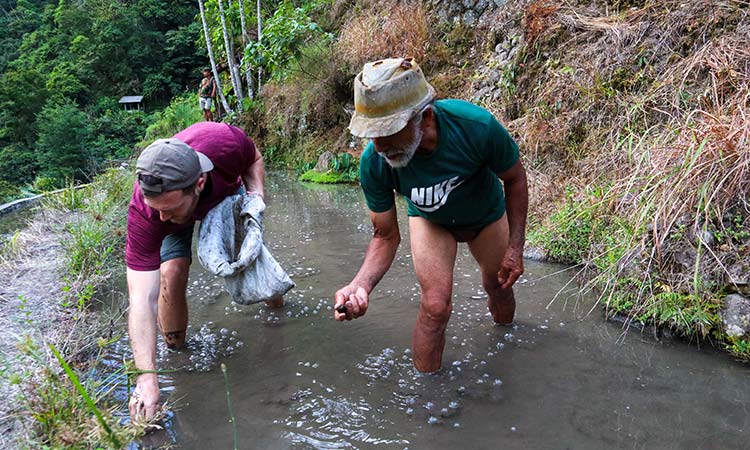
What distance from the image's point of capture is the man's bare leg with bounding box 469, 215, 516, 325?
2819 mm

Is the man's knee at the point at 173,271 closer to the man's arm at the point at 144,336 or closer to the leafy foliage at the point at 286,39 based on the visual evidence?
the man's arm at the point at 144,336

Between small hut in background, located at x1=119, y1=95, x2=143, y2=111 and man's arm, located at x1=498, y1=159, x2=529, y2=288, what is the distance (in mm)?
29420

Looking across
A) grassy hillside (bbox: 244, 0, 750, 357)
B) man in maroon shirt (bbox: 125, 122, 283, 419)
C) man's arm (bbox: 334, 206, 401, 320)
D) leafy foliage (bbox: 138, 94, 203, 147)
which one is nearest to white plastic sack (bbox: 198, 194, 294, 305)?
man in maroon shirt (bbox: 125, 122, 283, 419)

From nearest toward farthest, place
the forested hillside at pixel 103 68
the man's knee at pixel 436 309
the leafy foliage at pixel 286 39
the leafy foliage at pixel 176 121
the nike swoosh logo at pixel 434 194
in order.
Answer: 1. the nike swoosh logo at pixel 434 194
2. the man's knee at pixel 436 309
3. the leafy foliage at pixel 286 39
4. the leafy foliage at pixel 176 121
5. the forested hillside at pixel 103 68

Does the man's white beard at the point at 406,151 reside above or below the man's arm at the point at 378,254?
above

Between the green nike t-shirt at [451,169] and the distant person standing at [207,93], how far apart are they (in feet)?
42.5

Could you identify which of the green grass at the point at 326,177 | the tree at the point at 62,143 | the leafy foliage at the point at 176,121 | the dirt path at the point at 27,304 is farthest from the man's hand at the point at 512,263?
the tree at the point at 62,143

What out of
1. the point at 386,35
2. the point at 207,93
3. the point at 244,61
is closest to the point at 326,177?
the point at 386,35

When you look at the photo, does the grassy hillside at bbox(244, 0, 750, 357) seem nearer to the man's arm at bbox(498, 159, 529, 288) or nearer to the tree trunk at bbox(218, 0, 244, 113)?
the man's arm at bbox(498, 159, 529, 288)

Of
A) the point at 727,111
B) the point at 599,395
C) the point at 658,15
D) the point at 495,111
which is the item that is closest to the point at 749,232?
the point at 727,111

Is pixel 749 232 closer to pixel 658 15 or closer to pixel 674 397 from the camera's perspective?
pixel 674 397

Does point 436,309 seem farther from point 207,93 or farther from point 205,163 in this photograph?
point 207,93

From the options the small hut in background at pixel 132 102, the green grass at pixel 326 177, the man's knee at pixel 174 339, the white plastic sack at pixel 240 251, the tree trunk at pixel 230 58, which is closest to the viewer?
the white plastic sack at pixel 240 251

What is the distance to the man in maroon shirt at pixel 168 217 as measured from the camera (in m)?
2.23
